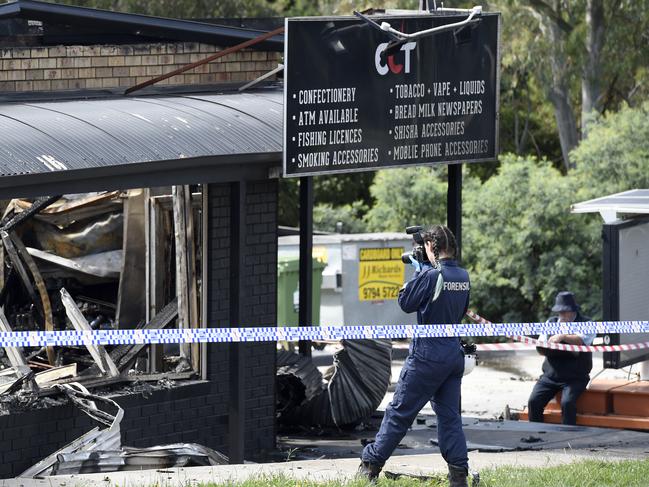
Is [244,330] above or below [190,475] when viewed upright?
above

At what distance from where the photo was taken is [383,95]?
9789mm

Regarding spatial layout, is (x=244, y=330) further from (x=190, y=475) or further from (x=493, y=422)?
(x=493, y=422)

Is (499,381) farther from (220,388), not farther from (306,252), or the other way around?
(220,388)

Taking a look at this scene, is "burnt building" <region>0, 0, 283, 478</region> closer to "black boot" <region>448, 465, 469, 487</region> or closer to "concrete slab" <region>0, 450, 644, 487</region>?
"concrete slab" <region>0, 450, 644, 487</region>

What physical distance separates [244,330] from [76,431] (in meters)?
1.46

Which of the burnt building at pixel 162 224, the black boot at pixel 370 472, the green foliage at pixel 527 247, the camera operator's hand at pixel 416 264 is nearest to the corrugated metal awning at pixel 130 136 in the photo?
the burnt building at pixel 162 224

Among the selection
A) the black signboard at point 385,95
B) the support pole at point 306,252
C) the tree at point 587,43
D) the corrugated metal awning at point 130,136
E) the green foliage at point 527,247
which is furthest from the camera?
the tree at point 587,43

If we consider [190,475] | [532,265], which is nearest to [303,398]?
[190,475]

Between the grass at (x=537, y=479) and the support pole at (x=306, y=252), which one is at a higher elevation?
the support pole at (x=306, y=252)

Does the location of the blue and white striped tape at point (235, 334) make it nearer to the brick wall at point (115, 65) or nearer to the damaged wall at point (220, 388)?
the damaged wall at point (220, 388)

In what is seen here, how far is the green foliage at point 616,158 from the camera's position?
21.7 metres

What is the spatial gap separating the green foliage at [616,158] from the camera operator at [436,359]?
1443 centimetres

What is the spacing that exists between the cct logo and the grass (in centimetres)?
325

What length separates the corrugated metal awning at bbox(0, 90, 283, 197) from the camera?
26.1ft
